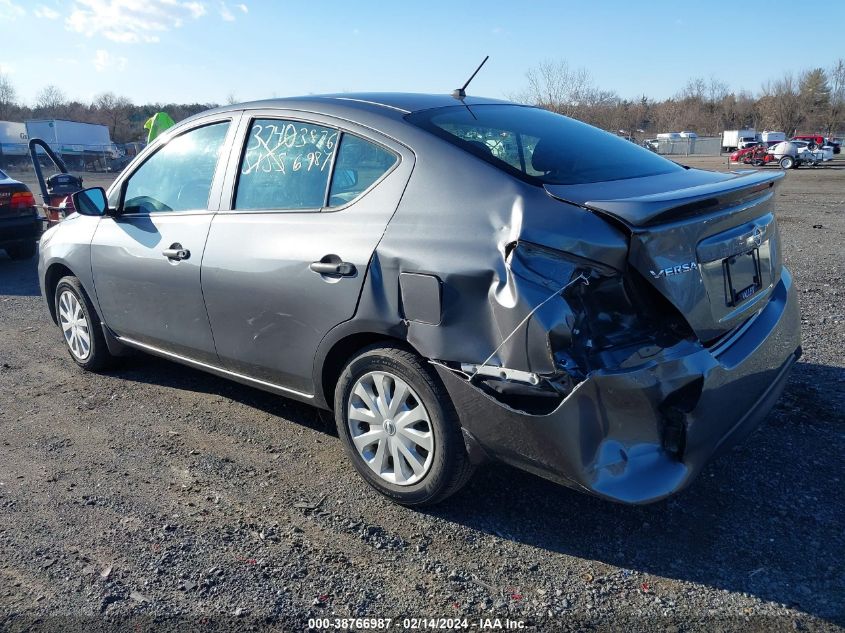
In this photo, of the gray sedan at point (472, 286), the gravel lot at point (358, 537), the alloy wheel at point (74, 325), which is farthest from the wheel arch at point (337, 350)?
the alloy wheel at point (74, 325)

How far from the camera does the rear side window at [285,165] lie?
11.3ft

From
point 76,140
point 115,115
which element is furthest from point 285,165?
point 115,115

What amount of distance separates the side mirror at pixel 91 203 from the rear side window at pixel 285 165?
1.32m

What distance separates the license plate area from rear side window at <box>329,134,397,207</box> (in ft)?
4.90

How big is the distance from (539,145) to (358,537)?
1.99 metres

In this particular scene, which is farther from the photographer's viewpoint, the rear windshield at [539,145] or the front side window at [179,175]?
the front side window at [179,175]

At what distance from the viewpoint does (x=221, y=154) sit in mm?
3938

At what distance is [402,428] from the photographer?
3076mm

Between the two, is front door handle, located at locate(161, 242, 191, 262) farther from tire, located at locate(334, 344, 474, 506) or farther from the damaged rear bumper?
the damaged rear bumper

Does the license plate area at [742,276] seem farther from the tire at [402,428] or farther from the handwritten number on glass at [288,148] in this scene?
the handwritten number on glass at [288,148]

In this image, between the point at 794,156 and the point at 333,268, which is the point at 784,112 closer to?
the point at 794,156

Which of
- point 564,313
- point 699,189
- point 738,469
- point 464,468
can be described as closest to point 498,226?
point 564,313

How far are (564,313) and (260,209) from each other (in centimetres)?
188

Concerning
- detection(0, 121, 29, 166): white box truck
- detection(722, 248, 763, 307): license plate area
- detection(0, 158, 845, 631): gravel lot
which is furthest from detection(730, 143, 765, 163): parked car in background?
detection(0, 121, 29, 166): white box truck
